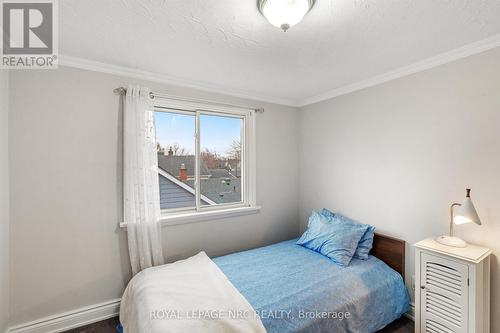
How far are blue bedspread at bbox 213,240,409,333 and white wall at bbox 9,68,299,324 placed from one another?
1.00 m

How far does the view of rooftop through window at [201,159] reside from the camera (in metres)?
2.63

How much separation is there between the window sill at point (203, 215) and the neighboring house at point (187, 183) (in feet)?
0.56

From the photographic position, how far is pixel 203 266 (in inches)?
80.7

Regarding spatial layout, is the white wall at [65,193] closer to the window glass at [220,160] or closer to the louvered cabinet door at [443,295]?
the window glass at [220,160]

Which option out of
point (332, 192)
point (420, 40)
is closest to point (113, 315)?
point (332, 192)

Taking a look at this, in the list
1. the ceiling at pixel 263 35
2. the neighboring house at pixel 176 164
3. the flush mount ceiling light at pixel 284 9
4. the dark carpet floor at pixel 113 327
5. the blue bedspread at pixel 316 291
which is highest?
the ceiling at pixel 263 35

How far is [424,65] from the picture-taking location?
2084 mm

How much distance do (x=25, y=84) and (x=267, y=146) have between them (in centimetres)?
245

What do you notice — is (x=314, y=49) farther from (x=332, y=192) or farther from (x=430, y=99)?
(x=332, y=192)

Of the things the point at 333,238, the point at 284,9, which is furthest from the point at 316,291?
the point at 284,9

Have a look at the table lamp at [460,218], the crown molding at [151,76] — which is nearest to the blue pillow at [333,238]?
the table lamp at [460,218]

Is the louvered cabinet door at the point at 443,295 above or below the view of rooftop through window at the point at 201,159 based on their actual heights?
below
